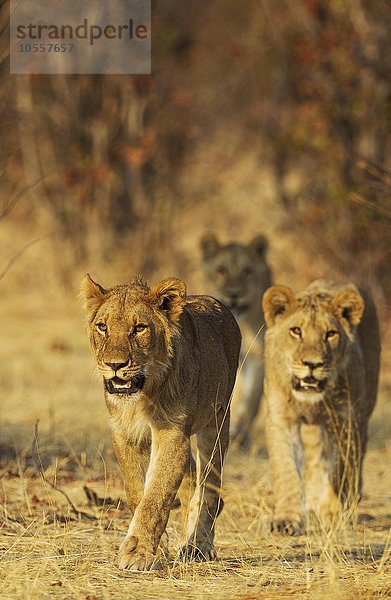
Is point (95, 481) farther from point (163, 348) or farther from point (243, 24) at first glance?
point (243, 24)

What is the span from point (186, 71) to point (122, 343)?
14792mm

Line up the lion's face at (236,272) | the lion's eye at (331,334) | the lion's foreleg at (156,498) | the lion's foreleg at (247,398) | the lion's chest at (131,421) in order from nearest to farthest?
the lion's foreleg at (156,498)
the lion's chest at (131,421)
the lion's eye at (331,334)
the lion's foreleg at (247,398)
the lion's face at (236,272)

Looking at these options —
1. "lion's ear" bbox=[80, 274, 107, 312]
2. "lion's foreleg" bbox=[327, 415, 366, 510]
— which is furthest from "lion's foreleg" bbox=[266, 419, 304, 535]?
"lion's ear" bbox=[80, 274, 107, 312]

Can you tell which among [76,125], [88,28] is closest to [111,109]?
[76,125]

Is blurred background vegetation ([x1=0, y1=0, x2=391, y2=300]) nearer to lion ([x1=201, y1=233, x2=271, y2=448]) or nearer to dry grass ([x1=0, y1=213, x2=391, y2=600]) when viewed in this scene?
lion ([x1=201, y1=233, x2=271, y2=448])

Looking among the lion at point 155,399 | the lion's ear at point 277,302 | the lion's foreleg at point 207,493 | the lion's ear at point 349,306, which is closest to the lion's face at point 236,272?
the lion's ear at point 277,302

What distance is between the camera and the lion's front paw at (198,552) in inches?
202

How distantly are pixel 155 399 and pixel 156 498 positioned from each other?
42 cm

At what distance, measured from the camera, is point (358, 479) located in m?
6.89

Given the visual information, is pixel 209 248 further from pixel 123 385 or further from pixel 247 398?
pixel 123 385

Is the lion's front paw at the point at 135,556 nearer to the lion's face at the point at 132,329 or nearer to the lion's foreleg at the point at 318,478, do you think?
the lion's face at the point at 132,329

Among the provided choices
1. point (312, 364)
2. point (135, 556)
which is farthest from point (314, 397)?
point (135, 556)

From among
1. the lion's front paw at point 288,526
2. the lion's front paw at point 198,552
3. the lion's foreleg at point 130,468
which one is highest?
the lion's foreleg at point 130,468

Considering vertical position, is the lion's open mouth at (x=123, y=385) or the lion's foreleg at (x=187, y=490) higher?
the lion's open mouth at (x=123, y=385)
